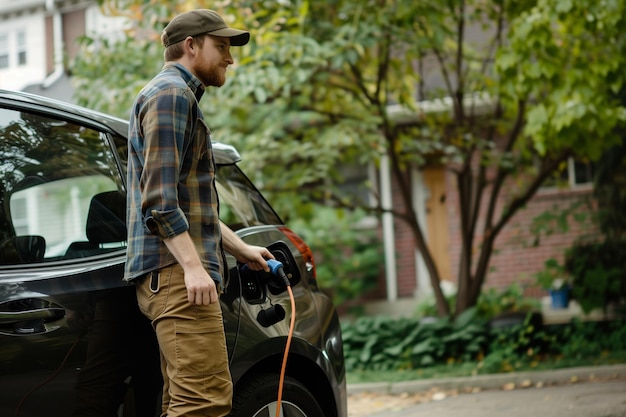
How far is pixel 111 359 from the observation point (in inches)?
124

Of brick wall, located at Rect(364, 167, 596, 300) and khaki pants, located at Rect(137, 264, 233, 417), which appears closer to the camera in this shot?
khaki pants, located at Rect(137, 264, 233, 417)

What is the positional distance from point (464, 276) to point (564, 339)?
1.59m

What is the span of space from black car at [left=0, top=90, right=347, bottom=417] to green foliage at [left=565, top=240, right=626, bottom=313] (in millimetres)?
7721

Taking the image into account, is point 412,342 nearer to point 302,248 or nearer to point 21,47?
point 302,248

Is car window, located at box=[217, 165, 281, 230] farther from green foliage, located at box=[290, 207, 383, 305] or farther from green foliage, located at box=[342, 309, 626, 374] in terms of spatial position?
green foliage, located at box=[290, 207, 383, 305]

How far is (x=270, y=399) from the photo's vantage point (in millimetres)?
3652

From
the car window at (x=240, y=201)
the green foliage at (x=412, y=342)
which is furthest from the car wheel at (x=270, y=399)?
the green foliage at (x=412, y=342)

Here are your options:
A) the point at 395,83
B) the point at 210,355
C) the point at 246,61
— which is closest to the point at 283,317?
the point at 210,355

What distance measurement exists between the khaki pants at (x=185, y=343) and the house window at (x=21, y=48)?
21.2 m

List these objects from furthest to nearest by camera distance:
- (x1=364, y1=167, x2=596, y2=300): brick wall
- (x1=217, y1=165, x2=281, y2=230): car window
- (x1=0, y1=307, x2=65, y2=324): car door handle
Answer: (x1=364, y1=167, x2=596, y2=300): brick wall → (x1=217, y1=165, x2=281, y2=230): car window → (x1=0, y1=307, x2=65, y2=324): car door handle

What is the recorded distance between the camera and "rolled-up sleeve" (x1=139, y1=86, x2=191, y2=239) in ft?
9.64

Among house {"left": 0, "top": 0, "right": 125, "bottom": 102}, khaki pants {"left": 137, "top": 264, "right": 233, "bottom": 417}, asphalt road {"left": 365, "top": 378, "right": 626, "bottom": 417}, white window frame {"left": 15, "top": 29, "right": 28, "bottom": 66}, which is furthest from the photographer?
white window frame {"left": 15, "top": 29, "right": 28, "bottom": 66}

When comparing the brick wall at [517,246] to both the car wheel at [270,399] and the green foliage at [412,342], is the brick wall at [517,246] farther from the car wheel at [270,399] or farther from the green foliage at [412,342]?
the car wheel at [270,399]

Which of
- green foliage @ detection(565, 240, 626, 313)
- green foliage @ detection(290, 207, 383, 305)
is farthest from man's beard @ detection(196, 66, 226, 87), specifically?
green foliage @ detection(290, 207, 383, 305)
